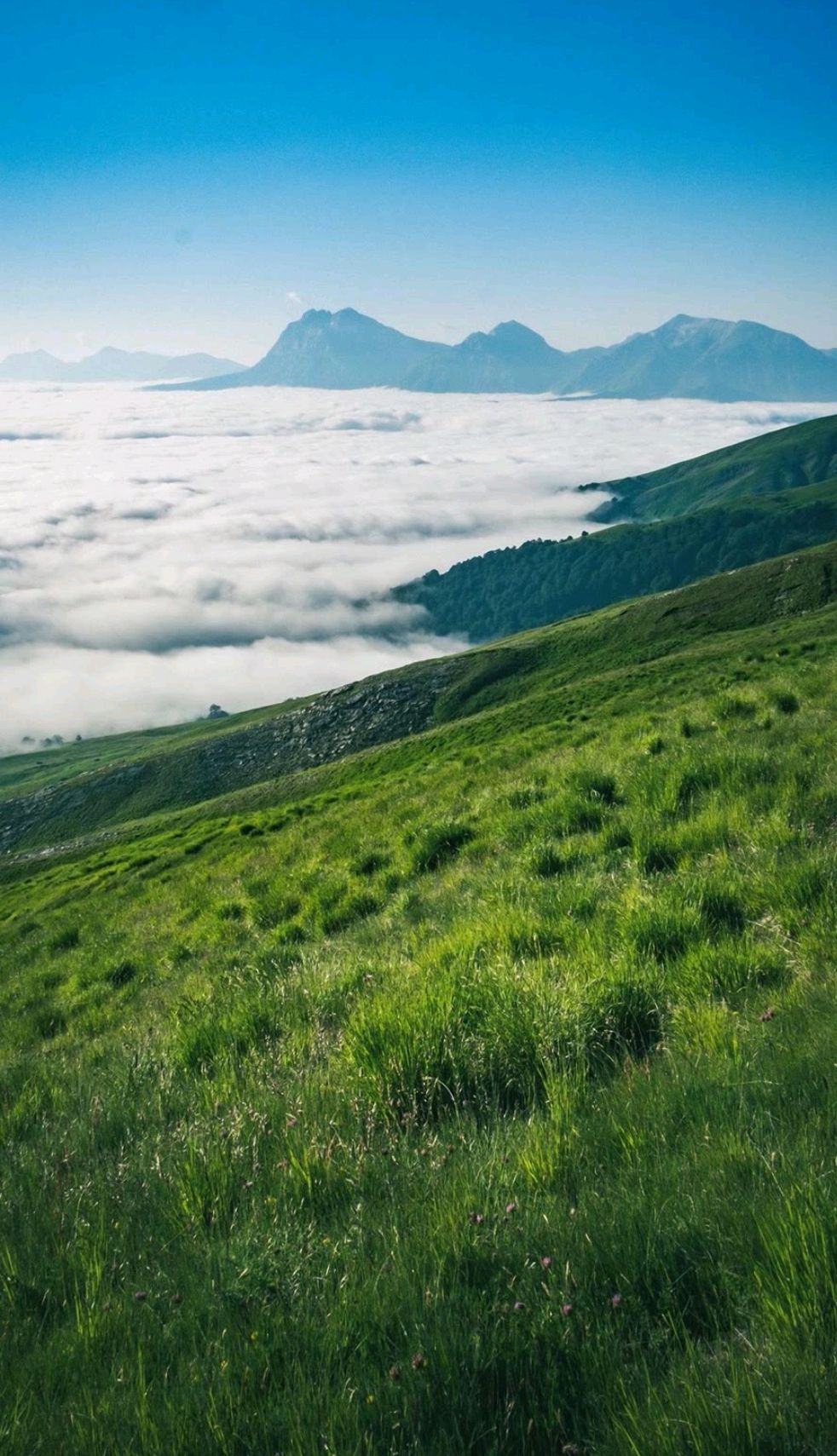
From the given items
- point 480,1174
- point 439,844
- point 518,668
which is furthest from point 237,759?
point 480,1174

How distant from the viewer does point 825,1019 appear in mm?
4426

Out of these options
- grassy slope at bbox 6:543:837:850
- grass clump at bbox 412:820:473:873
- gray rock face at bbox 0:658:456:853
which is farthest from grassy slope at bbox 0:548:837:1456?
gray rock face at bbox 0:658:456:853

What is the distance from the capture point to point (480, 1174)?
363 centimetres

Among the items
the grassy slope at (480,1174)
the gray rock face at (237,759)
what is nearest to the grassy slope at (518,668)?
the gray rock face at (237,759)

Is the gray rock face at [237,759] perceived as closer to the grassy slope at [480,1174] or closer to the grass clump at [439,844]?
the grass clump at [439,844]

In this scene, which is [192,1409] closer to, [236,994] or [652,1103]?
[652,1103]

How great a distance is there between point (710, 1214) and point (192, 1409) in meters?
2.01

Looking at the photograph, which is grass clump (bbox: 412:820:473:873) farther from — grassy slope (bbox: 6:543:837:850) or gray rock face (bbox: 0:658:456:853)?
gray rock face (bbox: 0:658:456:853)

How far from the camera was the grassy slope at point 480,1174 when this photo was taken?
2527mm

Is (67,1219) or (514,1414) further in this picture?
(67,1219)

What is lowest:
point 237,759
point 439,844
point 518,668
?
point 237,759

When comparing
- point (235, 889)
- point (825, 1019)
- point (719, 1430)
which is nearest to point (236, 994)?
point (825, 1019)

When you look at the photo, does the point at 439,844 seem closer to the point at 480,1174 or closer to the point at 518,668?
the point at 480,1174

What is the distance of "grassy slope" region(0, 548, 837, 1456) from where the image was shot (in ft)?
8.29
